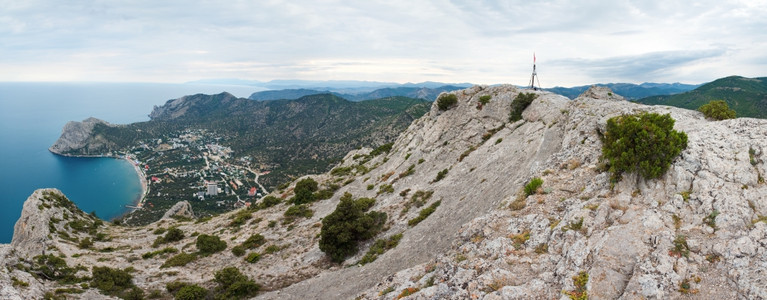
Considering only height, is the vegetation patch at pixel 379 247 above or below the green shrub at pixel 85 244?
above

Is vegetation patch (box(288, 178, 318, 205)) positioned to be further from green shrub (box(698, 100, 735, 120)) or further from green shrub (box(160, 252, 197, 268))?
green shrub (box(698, 100, 735, 120))

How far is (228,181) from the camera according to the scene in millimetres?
181500

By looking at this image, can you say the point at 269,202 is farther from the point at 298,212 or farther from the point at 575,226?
the point at 575,226

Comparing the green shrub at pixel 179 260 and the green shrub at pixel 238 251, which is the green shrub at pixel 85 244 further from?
the green shrub at pixel 238 251

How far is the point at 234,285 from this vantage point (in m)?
25.8

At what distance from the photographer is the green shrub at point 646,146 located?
12.9m

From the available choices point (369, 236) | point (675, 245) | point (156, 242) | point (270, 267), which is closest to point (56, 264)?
point (156, 242)

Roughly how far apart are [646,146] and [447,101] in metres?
37.9

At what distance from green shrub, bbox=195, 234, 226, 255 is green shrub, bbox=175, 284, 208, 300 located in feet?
25.2

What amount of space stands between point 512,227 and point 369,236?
645 inches

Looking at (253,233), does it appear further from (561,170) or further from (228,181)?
(228,181)

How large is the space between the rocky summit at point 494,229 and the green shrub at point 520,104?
83 cm

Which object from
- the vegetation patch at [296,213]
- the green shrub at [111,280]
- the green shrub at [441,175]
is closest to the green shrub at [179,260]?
the green shrub at [111,280]

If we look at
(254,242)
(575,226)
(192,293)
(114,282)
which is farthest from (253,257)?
(575,226)
